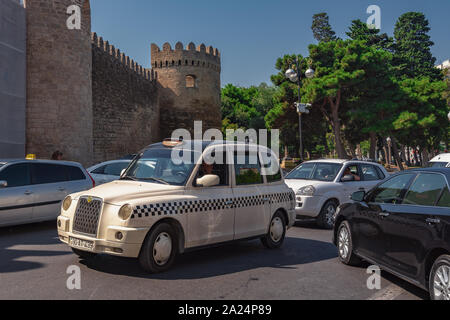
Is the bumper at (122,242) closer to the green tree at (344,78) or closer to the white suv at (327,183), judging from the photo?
the white suv at (327,183)

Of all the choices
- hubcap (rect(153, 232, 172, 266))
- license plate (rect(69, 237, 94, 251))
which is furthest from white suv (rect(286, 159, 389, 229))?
license plate (rect(69, 237, 94, 251))

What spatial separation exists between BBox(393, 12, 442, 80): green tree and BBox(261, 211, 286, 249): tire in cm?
5064

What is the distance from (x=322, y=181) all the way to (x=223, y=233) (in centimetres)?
437

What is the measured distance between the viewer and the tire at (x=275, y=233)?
23.4 ft

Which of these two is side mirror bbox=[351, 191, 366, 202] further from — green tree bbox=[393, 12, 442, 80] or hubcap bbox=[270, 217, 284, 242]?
green tree bbox=[393, 12, 442, 80]

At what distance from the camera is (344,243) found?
243 inches

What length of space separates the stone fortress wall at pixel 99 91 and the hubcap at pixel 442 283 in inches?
699

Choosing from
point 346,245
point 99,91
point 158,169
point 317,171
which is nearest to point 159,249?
point 158,169

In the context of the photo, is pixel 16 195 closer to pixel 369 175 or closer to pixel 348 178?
pixel 348 178

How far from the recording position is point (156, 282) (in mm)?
4988

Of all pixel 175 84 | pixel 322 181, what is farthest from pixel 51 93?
pixel 175 84

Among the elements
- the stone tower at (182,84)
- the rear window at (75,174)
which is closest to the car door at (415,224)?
the rear window at (75,174)

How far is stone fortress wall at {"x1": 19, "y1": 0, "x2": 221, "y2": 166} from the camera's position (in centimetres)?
1878

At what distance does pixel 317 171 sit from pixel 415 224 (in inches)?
241
